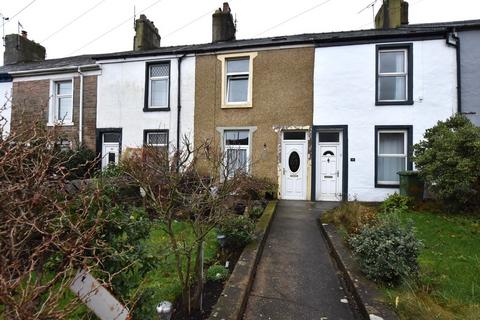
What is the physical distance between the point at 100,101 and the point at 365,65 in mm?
10842

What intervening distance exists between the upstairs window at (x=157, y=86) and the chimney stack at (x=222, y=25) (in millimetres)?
2897

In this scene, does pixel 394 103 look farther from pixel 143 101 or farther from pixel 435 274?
pixel 143 101

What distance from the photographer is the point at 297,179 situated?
11180 mm

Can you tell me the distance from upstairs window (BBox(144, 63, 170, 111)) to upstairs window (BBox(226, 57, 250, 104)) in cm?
272

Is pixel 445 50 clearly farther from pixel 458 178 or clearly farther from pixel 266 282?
pixel 266 282

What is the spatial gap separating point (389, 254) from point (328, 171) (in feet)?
23.4

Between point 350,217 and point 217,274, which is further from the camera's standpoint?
point 350,217

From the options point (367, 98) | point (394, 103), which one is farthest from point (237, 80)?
point (394, 103)

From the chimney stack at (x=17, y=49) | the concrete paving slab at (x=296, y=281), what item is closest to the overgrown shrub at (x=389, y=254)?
the concrete paving slab at (x=296, y=281)

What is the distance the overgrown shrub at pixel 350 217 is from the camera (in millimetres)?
6164

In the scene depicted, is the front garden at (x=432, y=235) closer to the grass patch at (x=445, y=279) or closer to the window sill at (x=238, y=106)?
the grass patch at (x=445, y=279)

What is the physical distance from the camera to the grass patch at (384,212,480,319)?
3.09 meters

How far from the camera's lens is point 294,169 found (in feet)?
36.9


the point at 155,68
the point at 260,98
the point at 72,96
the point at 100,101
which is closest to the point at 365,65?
the point at 260,98
